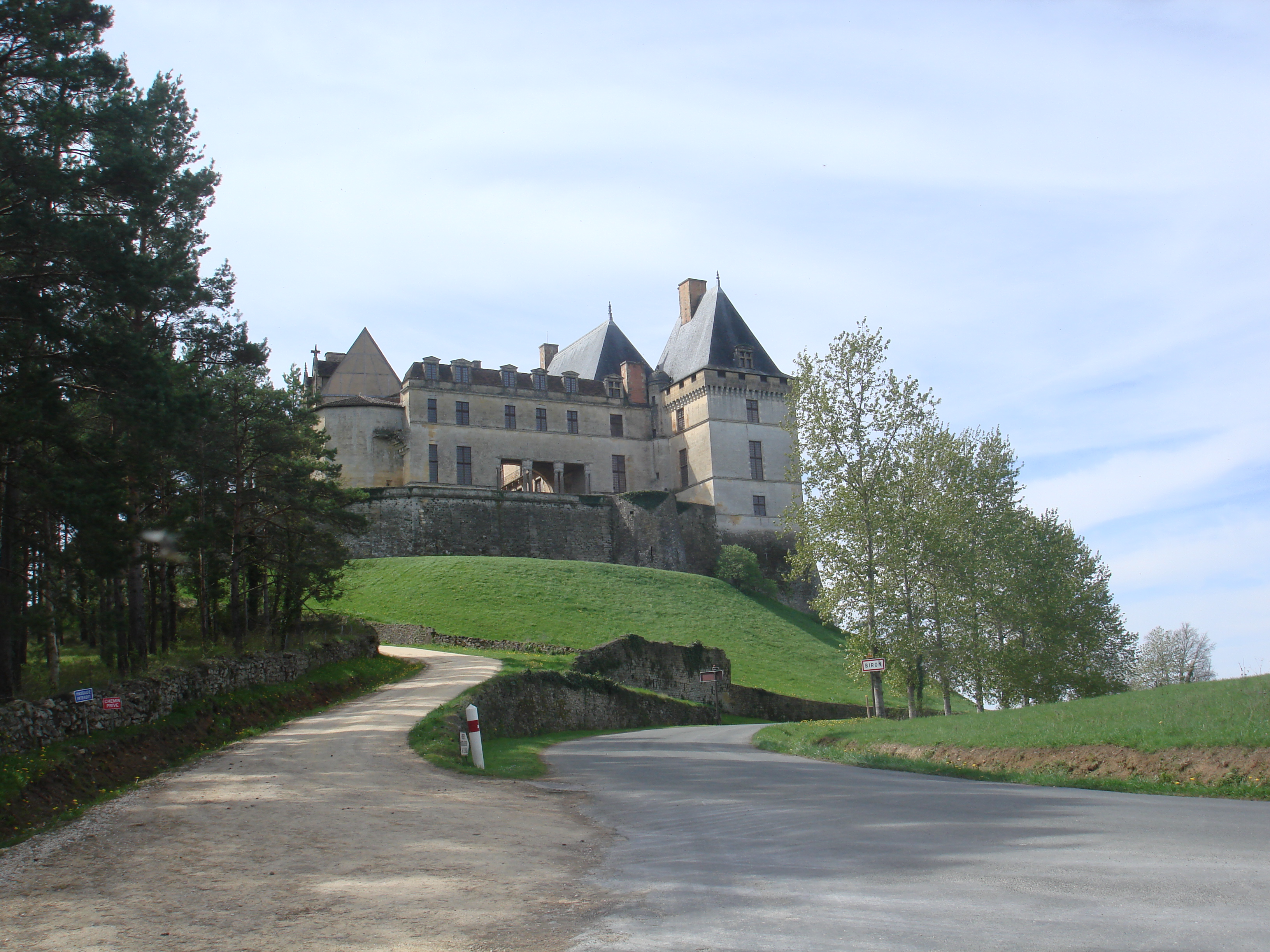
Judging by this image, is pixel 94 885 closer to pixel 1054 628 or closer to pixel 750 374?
pixel 1054 628

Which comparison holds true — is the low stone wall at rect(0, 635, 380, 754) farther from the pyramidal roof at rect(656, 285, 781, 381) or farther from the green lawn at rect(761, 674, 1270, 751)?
the pyramidal roof at rect(656, 285, 781, 381)

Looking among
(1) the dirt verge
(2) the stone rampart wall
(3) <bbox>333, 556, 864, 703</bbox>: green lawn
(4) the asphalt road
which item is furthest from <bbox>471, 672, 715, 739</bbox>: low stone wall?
(2) the stone rampart wall

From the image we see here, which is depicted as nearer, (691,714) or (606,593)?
(691,714)

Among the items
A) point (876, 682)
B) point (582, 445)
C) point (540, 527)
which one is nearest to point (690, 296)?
point (582, 445)

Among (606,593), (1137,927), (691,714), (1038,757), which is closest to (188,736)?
(1038,757)

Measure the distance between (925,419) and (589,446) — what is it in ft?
115

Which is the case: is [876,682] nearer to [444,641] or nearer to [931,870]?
[444,641]

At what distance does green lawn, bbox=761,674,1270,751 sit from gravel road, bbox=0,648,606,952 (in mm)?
7791

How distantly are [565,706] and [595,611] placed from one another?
1938 cm

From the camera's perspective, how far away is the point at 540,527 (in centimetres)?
5541

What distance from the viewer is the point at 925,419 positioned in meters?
28.9

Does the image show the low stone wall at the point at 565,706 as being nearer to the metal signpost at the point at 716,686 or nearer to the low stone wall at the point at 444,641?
the metal signpost at the point at 716,686

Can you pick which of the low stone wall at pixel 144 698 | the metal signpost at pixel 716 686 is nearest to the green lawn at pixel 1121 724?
the metal signpost at pixel 716 686

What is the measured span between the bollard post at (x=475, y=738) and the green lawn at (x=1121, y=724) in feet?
24.1
